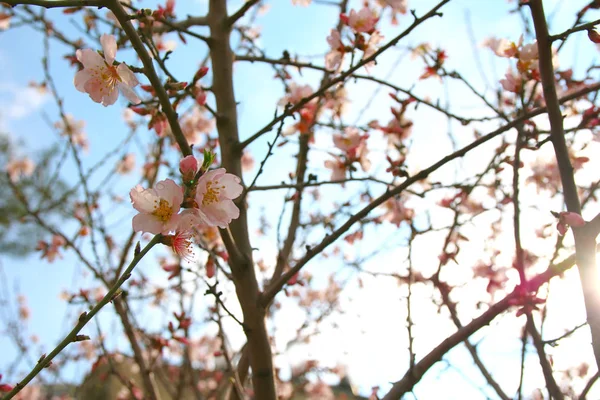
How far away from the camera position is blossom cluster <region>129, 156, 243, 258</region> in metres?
1.21

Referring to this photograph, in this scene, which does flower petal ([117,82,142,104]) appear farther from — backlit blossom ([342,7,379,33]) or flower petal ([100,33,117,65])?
backlit blossom ([342,7,379,33])

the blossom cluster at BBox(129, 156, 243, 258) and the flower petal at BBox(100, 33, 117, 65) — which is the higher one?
the flower petal at BBox(100, 33, 117, 65)

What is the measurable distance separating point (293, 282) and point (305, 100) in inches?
36.4

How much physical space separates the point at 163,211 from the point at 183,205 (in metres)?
0.07

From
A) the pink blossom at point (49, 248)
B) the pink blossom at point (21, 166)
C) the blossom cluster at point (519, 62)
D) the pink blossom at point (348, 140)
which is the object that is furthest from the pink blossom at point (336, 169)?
the pink blossom at point (21, 166)

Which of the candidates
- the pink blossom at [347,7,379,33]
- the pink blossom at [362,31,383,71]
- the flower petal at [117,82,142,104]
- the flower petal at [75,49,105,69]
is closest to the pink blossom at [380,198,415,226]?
the pink blossom at [362,31,383,71]

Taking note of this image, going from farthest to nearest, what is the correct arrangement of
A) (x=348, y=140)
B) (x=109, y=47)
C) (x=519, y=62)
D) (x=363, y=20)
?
1. (x=348, y=140)
2. (x=363, y=20)
3. (x=519, y=62)
4. (x=109, y=47)

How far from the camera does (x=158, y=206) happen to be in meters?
1.29

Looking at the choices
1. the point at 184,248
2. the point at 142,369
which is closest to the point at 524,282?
the point at 184,248

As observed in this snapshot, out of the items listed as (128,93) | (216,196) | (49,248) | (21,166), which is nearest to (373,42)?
(128,93)

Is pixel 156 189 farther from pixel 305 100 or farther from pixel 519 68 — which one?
pixel 519 68

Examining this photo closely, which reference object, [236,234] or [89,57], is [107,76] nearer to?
[89,57]

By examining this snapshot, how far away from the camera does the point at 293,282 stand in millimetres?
2301

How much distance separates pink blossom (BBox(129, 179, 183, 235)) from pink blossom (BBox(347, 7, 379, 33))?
4.98 feet
